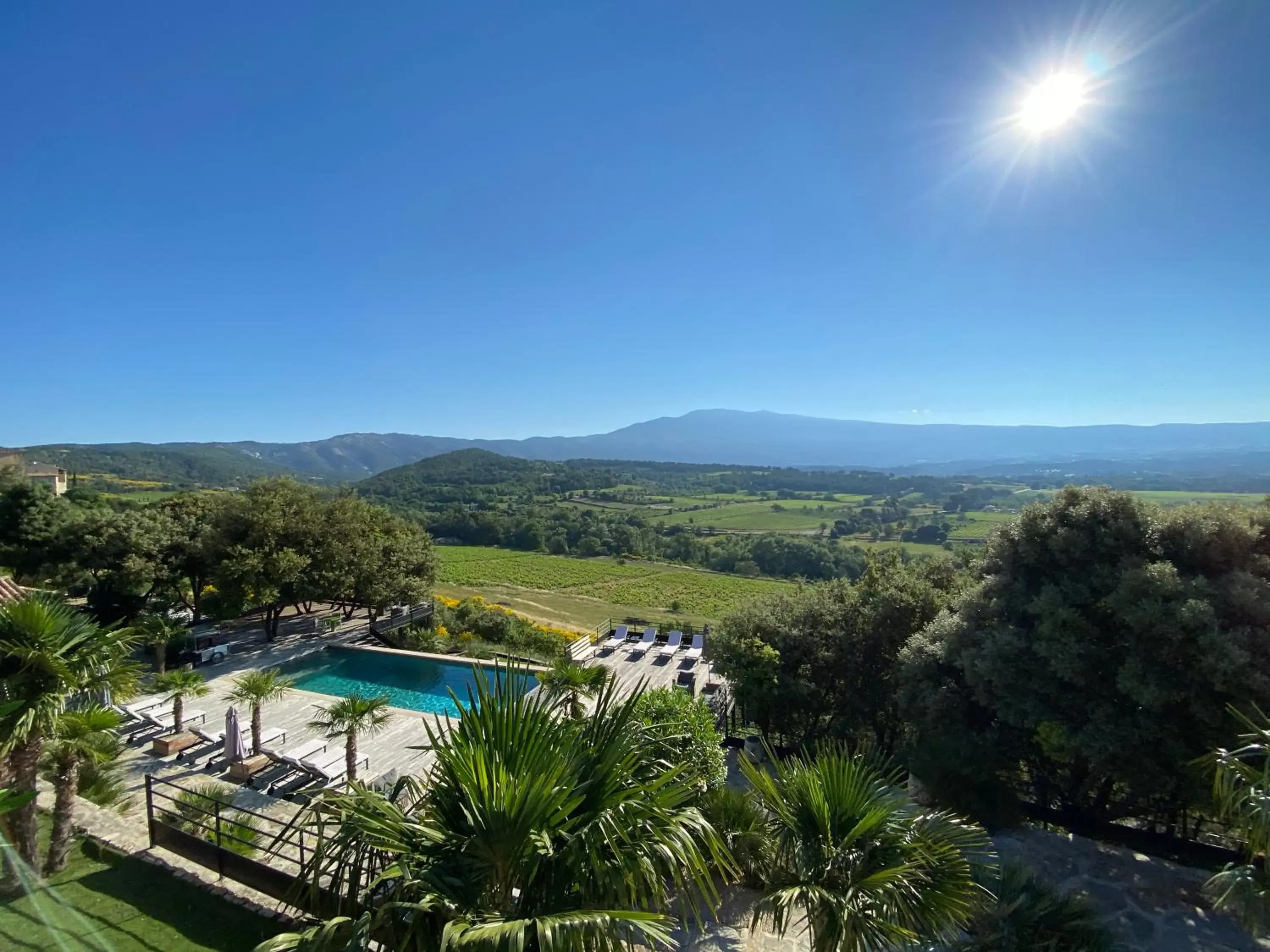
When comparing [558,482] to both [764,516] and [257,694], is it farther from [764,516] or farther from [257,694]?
[257,694]

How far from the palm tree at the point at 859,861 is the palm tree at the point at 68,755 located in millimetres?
6354

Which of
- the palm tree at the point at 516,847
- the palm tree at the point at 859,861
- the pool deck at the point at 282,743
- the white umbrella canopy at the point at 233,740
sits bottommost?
the pool deck at the point at 282,743

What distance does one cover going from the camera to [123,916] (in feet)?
17.1

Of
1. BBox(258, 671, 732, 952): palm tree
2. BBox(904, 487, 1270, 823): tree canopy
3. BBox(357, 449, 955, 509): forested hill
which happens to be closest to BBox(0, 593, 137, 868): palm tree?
BBox(258, 671, 732, 952): palm tree

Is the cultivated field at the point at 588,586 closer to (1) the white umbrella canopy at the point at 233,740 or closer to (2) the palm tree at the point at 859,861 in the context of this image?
(1) the white umbrella canopy at the point at 233,740

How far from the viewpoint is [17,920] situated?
14.6 feet

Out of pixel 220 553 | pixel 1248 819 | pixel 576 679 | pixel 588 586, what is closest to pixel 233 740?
pixel 576 679

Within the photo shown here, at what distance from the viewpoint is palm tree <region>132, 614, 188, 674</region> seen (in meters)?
13.0

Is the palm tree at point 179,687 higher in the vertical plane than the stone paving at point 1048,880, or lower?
higher

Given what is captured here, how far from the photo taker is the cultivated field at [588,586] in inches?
1268

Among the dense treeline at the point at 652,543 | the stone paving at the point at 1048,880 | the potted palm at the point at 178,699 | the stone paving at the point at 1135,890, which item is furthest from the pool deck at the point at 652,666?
the dense treeline at the point at 652,543

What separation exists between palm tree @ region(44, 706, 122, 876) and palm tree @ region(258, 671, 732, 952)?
15.0 feet

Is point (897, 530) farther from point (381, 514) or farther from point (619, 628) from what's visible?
point (381, 514)

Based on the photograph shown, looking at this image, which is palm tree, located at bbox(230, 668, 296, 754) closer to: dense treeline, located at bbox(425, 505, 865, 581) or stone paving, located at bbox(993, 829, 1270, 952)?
stone paving, located at bbox(993, 829, 1270, 952)
